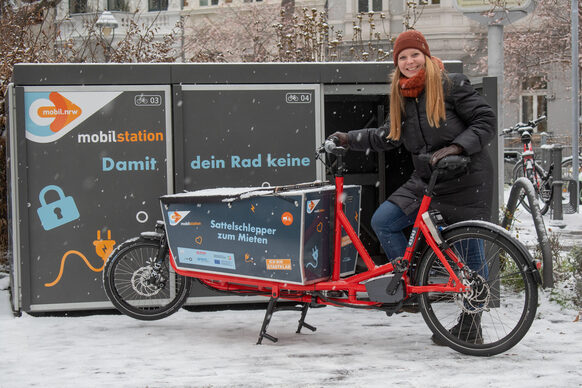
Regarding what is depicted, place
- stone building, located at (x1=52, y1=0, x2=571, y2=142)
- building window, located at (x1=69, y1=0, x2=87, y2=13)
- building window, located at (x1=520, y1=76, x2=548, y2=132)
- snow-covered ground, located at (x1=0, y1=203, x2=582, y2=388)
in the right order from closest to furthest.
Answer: snow-covered ground, located at (x1=0, y1=203, x2=582, y2=388) < building window, located at (x1=69, y1=0, x2=87, y2=13) < stone building, located at (x1=52, y1=0, x2=571, y2=142) < building window, located at (x1=520, y1=76, x2=548, y2=132)

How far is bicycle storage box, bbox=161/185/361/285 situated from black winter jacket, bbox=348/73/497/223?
1.70 ft

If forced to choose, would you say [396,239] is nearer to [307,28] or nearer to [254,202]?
[254,202]

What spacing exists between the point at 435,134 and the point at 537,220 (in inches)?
45.8

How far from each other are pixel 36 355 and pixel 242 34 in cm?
2428

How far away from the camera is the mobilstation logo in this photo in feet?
19.7

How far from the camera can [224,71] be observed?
20.3 ft

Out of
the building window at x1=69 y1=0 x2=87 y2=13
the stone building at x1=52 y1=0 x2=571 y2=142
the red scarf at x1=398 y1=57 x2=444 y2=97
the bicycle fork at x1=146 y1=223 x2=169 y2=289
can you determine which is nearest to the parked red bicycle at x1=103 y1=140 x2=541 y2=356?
the bicycle fork at x1=146 y1=223 x2=169 y2=289

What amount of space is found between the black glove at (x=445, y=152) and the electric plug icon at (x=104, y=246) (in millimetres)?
2546

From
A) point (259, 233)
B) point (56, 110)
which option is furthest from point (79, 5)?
point (259, 233)

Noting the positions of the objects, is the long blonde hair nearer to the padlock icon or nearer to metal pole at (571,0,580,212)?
the padlock icon

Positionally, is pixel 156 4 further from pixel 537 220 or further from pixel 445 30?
pixel 537 220

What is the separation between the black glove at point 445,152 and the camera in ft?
15.9

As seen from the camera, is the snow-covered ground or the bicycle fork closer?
the snow-covered ground

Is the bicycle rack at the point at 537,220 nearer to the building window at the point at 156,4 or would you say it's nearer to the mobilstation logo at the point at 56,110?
the mobilstation logo at the point at 56,110
